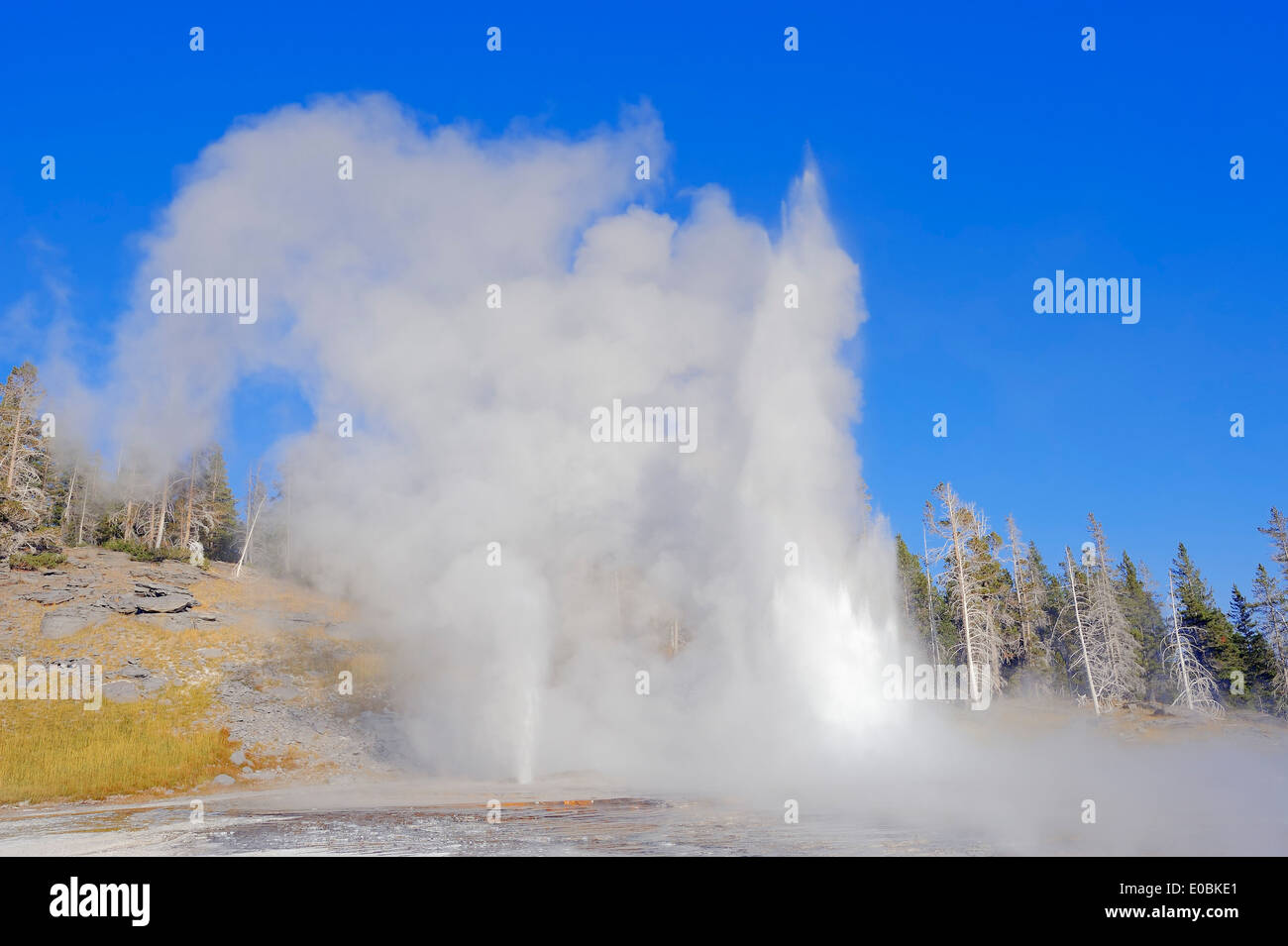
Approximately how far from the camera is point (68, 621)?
131 ft

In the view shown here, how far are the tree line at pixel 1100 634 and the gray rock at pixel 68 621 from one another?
164ft

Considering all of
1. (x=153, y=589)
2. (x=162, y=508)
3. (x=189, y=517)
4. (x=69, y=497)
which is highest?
(x=69, y=497)

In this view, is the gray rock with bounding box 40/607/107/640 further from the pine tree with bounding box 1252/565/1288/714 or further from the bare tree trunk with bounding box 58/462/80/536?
the pine tree with bounding box 1252/565/1288/714

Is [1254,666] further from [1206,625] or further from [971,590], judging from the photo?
[971,590]

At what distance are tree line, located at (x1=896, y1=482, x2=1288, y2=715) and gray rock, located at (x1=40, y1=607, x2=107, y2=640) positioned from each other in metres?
49.9

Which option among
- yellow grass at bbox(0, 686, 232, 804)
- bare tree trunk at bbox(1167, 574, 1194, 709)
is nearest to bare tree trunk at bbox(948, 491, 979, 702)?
bare tree trunk at bbox(1167, 574, 1194, 709)

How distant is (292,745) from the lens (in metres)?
34.1

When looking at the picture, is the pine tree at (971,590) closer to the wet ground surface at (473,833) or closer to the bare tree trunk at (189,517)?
the wet ground surface at (473,833)

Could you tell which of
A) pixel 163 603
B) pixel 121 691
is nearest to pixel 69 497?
pixel 163 603

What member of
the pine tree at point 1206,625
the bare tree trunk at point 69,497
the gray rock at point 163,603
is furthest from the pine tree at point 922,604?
the bare tree trunk at point 69,497

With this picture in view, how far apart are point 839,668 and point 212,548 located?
62.8m

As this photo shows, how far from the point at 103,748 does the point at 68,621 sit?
12.2 metres

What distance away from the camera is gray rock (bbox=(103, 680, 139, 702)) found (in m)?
35.2
